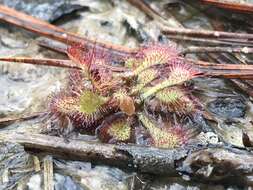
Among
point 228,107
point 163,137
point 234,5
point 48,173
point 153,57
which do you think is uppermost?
point 234,5

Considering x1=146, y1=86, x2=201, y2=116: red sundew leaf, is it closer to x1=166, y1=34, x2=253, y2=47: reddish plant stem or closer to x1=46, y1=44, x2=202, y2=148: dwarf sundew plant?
x1=46, y1=44, x2=202, y2=148: dwarf sundew plant

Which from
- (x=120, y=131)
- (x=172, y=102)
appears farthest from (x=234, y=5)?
(x=120, y=131)

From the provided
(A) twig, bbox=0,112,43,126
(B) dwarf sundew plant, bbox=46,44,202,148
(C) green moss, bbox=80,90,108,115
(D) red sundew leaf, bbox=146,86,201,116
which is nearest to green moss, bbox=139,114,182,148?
(B) dwarf sundew plant, bbox=46,44,202,148

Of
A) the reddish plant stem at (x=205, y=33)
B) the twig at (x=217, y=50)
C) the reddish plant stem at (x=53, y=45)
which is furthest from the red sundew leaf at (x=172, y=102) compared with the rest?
the reddish plant stem at (x=53, y=45)

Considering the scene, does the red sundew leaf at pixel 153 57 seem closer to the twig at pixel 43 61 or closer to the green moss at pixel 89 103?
the twig at pixel 43 61

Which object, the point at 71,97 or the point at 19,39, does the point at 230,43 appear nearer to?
the point at 71,97

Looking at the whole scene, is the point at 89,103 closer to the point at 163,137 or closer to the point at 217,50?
the point at 163,137

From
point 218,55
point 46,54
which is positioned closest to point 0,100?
point 46,54
